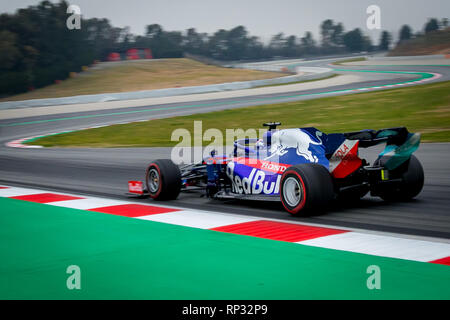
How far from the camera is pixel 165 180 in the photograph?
8.33 meters

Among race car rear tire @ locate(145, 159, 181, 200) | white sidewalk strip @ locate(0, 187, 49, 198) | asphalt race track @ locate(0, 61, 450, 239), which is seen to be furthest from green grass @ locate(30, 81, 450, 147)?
race car rear tire @ locate(145, 159, 181, 200)

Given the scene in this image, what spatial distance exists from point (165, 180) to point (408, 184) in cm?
341

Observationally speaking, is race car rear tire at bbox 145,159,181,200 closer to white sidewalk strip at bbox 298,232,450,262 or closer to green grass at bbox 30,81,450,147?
white sidewalk strip at bbox 298,232,450,262

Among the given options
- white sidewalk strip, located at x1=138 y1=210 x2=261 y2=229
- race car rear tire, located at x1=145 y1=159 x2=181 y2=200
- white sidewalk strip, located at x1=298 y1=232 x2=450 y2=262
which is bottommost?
white sidewalk strip, located at x1=138 y1=210 x2=261 y2=229

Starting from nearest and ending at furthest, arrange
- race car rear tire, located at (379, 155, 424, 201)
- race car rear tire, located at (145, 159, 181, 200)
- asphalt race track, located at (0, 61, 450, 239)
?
1. asphalt race track, located at (0, 61, 450, 239)
2. race car rear tire, located at (379, 155, 424, 201)
3. race car rear tire, located at (145, 159, 181, 200)

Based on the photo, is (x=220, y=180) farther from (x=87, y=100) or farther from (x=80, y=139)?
(x=87, y=100)

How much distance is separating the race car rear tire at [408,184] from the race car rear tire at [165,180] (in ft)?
9.76

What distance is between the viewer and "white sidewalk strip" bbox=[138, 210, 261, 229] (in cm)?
662

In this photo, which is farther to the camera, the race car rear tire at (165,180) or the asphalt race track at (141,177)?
the race car rear tire at (165,180)

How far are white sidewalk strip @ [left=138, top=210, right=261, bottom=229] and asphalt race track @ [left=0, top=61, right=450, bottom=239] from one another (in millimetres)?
359

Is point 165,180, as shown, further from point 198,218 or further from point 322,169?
point 322,169

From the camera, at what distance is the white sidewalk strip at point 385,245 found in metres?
4.87

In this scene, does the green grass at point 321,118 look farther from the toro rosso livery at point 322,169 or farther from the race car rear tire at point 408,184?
the toro rosso livery at point 322,169

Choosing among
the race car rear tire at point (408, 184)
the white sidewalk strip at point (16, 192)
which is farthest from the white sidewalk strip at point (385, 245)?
the white sidewalk strip at point (16, 192)
